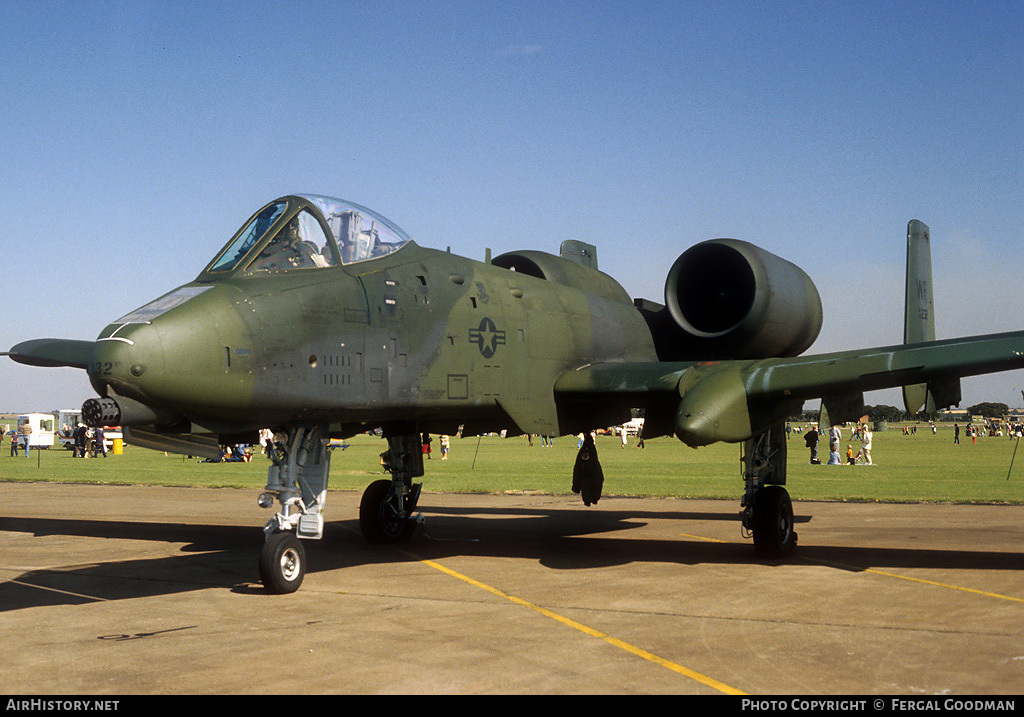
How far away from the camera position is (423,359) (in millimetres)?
11203

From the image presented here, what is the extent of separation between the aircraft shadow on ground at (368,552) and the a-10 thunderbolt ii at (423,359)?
3.04 feet

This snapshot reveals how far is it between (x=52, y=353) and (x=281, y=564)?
4.93 meters

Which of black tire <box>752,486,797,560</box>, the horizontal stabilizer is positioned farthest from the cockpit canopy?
black tire <box>752,486,797,560</box>

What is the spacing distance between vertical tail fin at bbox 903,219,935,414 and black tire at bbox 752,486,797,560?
5.71 m

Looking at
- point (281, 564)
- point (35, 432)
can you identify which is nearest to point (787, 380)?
point (281, 564)

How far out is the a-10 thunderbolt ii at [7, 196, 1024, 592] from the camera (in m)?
9.23

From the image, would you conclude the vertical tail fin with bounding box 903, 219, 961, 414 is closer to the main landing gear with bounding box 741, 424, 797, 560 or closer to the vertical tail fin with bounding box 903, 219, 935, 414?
the vertical tail fin with bounding box 903, 219, 935, 414

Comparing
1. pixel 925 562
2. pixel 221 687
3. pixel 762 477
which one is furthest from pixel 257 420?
pixel 925 562

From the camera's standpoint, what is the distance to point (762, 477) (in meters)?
13.2

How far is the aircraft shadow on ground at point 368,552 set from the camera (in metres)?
10.8

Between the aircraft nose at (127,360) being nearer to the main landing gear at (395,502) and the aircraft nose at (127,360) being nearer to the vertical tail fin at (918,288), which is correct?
the main landing gear at (395,502)

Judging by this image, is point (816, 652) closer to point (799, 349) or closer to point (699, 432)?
point (699, 432)

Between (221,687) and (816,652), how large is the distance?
4.36 metres

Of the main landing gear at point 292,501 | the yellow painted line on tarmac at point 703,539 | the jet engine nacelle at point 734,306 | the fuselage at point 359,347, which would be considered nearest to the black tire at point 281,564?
the main landing gear at point 292,501
